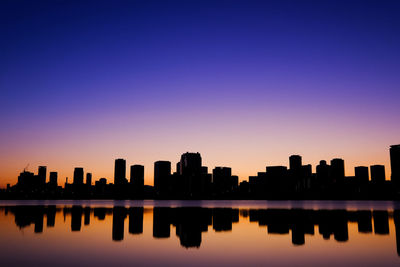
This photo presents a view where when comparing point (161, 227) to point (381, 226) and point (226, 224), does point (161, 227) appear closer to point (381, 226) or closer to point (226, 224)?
point (226, 224)

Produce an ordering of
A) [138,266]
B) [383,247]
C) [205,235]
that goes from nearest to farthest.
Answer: [138,266] → [383,247] → [205,235]

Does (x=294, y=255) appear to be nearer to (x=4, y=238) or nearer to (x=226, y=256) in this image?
(x=226, y=256)

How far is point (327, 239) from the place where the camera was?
3825 centimetres

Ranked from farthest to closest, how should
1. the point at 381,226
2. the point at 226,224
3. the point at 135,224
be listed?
the point at 135,224 < the point at 226,224 < the point at 381,226

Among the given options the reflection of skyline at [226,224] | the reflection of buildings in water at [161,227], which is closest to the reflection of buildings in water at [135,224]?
the reflection of skyline at [226,224]

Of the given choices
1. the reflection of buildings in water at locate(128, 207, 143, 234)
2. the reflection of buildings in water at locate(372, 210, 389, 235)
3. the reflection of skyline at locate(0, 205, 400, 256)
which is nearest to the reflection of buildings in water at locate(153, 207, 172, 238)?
the reflection of skyline at locate(0, 205, 400, 256)

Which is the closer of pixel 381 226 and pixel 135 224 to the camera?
pixel 381 226

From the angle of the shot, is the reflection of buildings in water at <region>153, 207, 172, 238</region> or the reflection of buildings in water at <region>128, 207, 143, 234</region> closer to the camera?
the reflection of buildings in water at <region>153, 207, 172, 238</region>

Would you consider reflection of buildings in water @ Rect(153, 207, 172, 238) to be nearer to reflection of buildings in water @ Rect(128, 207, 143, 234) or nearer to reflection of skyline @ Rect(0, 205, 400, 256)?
reflection of skyline @ Rect(0, 205, 400, 256)

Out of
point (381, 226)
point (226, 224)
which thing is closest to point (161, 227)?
point (226, 224)

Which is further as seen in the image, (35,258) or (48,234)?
(48,234)

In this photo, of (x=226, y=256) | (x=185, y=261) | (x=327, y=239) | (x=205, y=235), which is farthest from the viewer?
(x=205, y=235)

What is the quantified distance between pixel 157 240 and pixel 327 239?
1819 cm

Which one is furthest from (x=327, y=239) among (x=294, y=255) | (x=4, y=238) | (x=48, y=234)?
(x=4, y=238)
